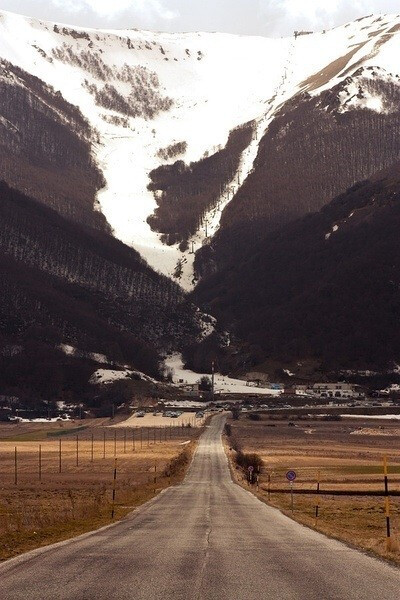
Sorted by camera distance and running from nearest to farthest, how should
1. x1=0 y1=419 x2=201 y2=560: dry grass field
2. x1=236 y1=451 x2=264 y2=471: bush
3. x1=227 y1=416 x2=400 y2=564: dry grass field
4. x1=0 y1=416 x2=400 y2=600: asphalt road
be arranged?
x1=0 y1=416 x2=400 y2=600: asphalt road → x1=0 y1=419 x2=201 y2=560: dry grass field → x1=227 y1=416 x2=400 y2=564: dry grass field → x1=236 y1=451 x2=264 y2=471: bush

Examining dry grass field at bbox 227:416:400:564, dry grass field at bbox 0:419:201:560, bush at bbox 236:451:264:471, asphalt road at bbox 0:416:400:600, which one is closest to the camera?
asphalt road at bbox 0:416:400:600

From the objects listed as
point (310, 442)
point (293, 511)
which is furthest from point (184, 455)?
point (293, 511)

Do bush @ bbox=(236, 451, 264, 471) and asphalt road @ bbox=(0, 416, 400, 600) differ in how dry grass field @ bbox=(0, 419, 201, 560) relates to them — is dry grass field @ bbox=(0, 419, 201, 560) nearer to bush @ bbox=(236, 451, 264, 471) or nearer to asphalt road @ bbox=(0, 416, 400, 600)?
asphalt road @ bbox=(0, 416, 400, 600)

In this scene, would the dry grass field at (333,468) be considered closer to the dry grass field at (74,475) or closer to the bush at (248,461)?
the bush at (248,461)

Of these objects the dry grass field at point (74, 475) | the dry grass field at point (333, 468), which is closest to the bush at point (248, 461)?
the dry grass field at point (333, 468)

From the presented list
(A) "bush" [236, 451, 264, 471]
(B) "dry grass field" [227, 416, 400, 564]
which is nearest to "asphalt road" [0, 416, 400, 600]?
(B) "dry grass field" [227, 416, 400, 564]

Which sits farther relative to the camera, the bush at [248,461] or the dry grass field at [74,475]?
the bush at [248,461]

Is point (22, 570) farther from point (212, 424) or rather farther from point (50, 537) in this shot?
point (212, 424)
